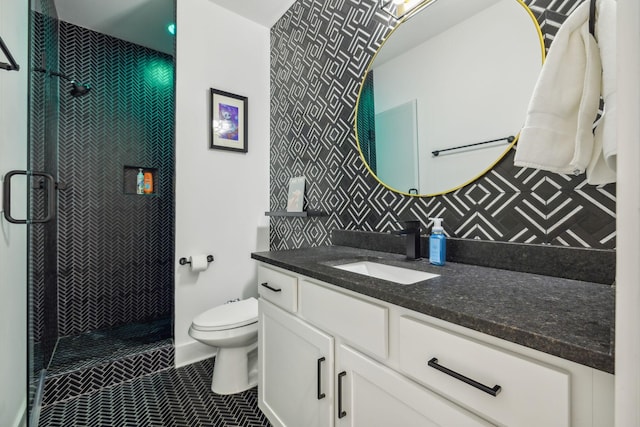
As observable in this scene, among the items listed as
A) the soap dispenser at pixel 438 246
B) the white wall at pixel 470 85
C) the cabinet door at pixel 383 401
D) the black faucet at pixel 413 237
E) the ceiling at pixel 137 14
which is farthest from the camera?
the ceiling at pixel 137 14

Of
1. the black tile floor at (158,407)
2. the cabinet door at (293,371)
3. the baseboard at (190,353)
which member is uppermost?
the cabinet door at (293,371)

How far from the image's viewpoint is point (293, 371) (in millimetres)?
1237

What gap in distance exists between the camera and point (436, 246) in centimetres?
121

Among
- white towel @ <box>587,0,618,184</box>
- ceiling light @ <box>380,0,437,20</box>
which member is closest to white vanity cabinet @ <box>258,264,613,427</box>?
white towel @ <box>587,0,618,184</box>

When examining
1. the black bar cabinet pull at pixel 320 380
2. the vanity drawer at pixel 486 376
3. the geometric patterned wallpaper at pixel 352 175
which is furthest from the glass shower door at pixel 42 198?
the vanity drawer at pixel 486 376

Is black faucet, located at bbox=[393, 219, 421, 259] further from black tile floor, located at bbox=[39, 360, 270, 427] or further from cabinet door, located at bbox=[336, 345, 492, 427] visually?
black tile floor, located at bbox=[39, 360, 270, 427]

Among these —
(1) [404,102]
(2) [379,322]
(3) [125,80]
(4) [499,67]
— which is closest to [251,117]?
(3) [125,80]

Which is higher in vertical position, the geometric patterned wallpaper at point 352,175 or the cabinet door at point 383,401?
the geometric patterned wallpaper at point 352,175

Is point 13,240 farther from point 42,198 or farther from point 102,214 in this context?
point 102,214

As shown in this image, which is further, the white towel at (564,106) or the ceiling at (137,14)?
the ceiling at (137,14)

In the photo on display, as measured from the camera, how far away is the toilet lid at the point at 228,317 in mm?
1692

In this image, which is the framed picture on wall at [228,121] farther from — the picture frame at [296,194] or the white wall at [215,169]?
the picture frame at [296,194]

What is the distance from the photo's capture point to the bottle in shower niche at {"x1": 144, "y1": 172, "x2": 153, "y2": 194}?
2.67 metres

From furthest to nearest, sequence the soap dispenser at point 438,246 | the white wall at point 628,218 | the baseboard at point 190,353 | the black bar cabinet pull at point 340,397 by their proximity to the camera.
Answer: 1. the baseboard at point 190,353
2. the soap dispenser at point 438,246
3. the black bar cabinet pull at point 340,397
4. the white wall at point 628,218
